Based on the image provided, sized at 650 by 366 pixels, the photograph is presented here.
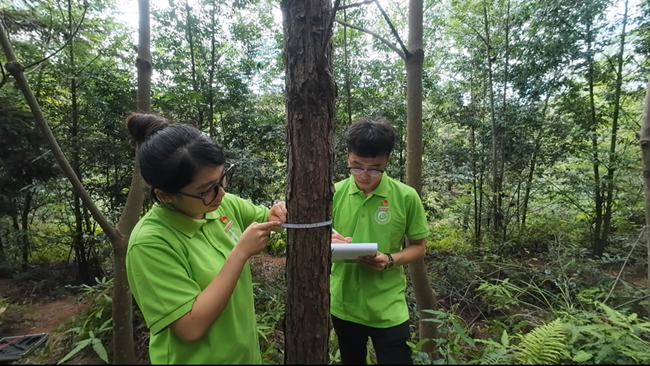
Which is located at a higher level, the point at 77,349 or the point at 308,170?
the point at 308,170

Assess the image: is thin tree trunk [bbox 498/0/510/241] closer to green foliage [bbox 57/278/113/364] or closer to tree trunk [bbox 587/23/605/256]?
tree trunk [bbox 587/23/605/256]

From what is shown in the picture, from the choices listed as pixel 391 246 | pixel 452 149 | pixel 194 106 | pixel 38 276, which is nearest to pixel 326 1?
pixel 391 246

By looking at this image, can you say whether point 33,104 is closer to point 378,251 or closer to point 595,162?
point 378,251

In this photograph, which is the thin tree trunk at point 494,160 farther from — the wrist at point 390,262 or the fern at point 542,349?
the wrist at point 390,262

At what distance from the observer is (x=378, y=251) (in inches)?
67.9

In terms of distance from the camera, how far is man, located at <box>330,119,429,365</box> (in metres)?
1.67

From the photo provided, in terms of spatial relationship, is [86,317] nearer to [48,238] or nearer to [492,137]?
[48,238]

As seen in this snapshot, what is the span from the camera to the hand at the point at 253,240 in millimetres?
1070

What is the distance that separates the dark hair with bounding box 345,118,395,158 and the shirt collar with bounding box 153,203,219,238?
101 cm

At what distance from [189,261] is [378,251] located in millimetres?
1035

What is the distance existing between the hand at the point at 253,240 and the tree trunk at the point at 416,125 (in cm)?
181

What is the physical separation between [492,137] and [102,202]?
25.1 ft

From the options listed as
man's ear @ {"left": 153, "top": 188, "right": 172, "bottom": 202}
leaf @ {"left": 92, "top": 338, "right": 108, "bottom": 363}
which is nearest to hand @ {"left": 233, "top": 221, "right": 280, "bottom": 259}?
man's ear @ {"left": 153, "top": 188, "right": 172, "bottom": 202}

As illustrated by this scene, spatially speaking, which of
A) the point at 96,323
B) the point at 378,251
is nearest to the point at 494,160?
the point at 378,251
